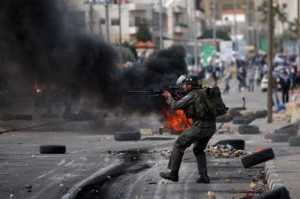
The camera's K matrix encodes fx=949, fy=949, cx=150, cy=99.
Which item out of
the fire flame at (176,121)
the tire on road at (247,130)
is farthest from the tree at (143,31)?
the tire on road at (247,130)

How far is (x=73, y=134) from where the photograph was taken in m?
29.6

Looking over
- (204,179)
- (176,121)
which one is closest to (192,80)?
(204,179)

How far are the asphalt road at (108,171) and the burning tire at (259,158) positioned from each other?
179mm

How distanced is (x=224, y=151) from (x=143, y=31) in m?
61.0

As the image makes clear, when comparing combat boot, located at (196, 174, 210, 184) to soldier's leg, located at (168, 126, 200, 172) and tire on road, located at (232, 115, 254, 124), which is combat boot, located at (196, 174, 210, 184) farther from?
tire on road, located at (232, 115, 254, 124)

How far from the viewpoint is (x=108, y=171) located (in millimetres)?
17375

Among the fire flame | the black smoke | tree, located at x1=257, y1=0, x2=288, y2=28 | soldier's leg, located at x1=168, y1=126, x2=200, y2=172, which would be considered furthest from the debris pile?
tree, located at x1=257, y1=0, x2=288, y2=28

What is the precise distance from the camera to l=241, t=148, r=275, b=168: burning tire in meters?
17.0

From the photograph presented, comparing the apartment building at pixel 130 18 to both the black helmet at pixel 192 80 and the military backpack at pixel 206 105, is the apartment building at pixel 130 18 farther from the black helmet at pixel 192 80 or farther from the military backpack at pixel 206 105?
the military backpack at pixel 206 105

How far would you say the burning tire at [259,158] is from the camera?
17000 millimetres

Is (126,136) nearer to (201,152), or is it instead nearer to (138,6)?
(201,152)

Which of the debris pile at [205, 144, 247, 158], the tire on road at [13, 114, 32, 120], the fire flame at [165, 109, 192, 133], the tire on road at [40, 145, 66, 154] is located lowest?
the tire on road at [13, 114, 32, 120]

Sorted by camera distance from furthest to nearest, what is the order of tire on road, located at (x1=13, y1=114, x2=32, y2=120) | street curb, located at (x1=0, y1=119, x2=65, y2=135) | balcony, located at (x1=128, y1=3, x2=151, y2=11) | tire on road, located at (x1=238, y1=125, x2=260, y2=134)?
balcony, located at (x1=128, y1=3, x2=151, y2=11) → tire on road, located at (x1=13, y1=114, x2=32, y2=120) → street curb, located at (x1=0, y1=119, x2=65, y2=135) → tire on road, located at (x1=238, y1=125, x2=260, y2=134)

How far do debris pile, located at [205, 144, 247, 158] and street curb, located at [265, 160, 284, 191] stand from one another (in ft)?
7.53
